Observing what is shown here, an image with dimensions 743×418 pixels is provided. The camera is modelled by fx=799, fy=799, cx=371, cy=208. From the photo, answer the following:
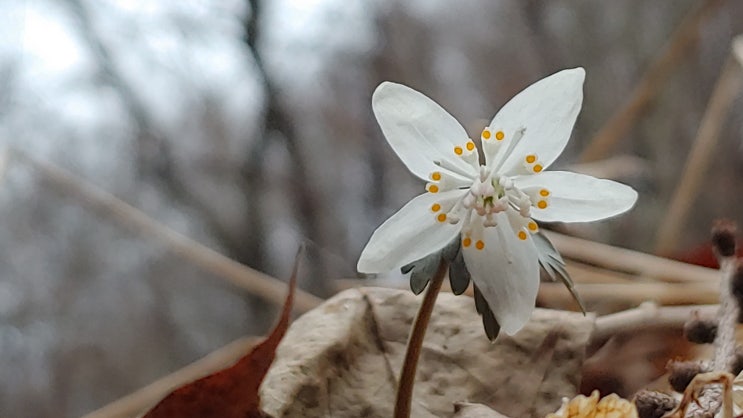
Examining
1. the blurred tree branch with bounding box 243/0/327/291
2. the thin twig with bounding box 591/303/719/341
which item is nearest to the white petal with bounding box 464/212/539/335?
the thin twig with bounding box 591/303/719/341

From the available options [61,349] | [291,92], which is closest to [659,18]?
[291,92]

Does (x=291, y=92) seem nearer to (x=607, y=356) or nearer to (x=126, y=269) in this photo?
(x=126, y=269)

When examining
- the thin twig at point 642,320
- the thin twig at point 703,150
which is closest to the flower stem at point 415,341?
Result: the thin twig at point 642,320

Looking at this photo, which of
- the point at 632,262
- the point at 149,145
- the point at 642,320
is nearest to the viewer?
the point at 642,320

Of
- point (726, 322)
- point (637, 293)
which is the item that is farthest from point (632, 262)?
point (726, 322)

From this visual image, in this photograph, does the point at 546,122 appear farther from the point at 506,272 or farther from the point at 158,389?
the point at 158,389

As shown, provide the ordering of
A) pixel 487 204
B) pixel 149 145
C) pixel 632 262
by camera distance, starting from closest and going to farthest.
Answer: pixel 487 204 → pixel 632 262 → pixel 149 145

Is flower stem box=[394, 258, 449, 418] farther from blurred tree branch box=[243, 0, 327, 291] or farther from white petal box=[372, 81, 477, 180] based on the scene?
blurred tree branch box=[243, 0, 327, 291]

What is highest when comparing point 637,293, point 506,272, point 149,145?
point 506,272
